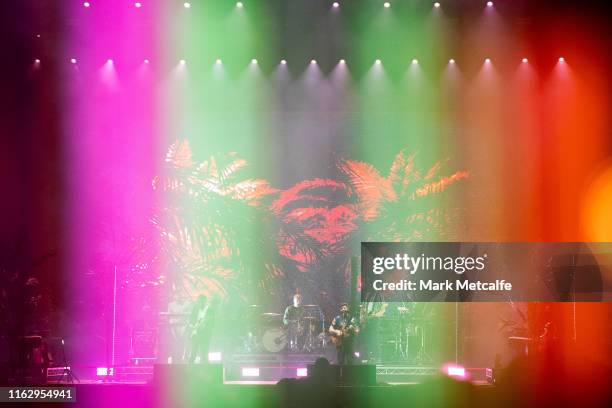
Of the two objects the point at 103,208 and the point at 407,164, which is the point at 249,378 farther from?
the point at 407,164

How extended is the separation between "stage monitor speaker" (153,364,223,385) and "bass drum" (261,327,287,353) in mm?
5157

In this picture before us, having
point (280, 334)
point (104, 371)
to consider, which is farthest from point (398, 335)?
point (104, 371)

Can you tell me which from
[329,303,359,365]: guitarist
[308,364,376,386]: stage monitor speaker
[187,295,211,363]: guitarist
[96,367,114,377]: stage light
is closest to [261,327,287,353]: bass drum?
[187,295,211,363]: guitarist

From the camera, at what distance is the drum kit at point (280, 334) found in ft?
34.4

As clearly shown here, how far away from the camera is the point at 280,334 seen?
10.6m

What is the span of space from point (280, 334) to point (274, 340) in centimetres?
14

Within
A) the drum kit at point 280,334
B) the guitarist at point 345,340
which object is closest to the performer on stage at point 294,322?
the drum kit at point 280,334

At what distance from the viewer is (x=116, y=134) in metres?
11.2

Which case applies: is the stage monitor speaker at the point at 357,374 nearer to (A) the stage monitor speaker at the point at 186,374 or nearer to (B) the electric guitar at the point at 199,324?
(A) the stage monitor speaker at the point at 186,374

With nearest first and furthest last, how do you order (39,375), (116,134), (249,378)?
(39,375)
(249,378)
(116,134)

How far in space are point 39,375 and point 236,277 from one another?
3830 millimetres

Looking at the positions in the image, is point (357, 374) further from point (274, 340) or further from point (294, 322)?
point (294, 322)

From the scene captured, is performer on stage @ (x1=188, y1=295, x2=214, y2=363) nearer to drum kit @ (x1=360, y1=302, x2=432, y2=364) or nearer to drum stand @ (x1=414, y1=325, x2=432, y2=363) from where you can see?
drum kit @ (x1=360, y1=302, x2=432, y2=364)

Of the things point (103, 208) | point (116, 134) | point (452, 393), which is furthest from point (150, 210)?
point (452, 393)
